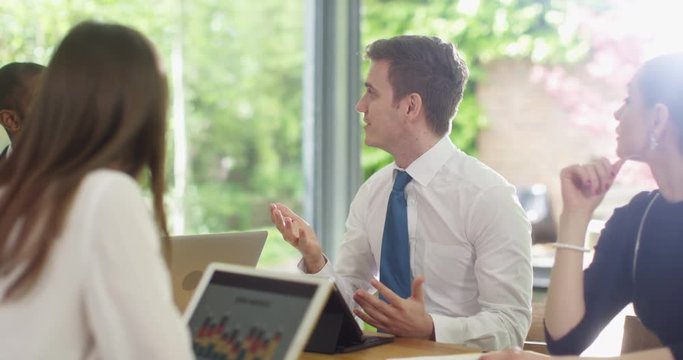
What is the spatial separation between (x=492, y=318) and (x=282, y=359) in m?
1.04

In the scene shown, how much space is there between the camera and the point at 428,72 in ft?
9.37

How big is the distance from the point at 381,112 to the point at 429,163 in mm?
211

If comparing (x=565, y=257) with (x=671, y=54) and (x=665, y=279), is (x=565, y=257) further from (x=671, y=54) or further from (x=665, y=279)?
(x=671, y=54)

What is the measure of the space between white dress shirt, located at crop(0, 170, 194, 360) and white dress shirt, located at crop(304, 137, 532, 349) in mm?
1143

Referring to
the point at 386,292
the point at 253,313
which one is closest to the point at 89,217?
the point at 253,313

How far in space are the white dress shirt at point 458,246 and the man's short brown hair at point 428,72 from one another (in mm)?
102

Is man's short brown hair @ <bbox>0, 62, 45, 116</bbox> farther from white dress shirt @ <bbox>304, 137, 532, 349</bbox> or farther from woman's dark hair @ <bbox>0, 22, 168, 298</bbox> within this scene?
woman's dark hair @ <bbox>0, 22, 168, 298</bbox>

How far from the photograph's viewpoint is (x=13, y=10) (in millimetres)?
3678

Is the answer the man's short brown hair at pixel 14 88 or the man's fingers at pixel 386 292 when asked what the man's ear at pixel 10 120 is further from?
the man's fingers at pixel 386 292

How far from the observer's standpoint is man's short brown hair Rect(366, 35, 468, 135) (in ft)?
9.35

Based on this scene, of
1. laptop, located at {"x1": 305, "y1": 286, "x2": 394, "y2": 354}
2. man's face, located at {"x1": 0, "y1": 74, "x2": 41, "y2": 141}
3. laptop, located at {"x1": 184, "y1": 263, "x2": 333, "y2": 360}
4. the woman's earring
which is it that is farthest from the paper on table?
man's face, located at {"x1": 0, "y1": 74, "x2": 41, "y2": 141}

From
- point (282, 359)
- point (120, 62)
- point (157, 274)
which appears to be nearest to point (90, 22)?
point (120, 62)

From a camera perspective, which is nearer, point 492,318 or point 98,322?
point 98,322

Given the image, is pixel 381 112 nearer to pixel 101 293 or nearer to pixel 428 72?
pixel 428 72
